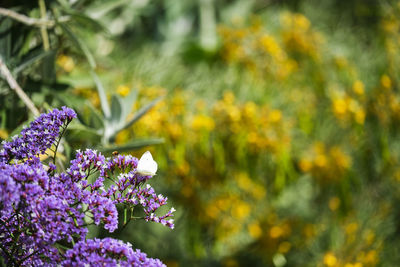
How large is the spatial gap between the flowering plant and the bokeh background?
0.38 m

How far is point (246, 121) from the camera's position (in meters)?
1.31

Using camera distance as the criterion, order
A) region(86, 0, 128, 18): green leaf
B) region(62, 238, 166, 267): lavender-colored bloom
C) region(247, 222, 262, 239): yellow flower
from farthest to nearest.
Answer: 1. region(247, 222, 262, 239): yellow flower
2. region(86, 0, 128, 18): green leaf
3. region(62, 238, 166, 267): lavender-colored bloom

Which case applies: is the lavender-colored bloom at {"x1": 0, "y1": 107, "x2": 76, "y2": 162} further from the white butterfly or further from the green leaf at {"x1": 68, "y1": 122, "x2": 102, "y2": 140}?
the green leaf at {"x1": 68, "y1": 122, "x2": 102, "y2": 140}

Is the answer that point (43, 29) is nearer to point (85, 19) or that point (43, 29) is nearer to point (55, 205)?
point (85, 19)

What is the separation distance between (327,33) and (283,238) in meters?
1.21

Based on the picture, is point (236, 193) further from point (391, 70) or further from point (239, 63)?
point (391, 70)

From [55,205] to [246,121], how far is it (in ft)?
3.07

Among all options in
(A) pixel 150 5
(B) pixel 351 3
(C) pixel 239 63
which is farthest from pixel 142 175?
(B) pixel 351 3

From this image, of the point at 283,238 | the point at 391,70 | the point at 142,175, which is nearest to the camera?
the point at 142,175

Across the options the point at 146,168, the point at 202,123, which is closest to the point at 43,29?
the point at 202,123

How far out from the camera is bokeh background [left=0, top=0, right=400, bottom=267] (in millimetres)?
1094

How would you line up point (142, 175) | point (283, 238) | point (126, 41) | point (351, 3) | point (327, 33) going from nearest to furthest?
point (142, 175), point (283, 238), point (126, 41), point (327, 33), point (351, 3)

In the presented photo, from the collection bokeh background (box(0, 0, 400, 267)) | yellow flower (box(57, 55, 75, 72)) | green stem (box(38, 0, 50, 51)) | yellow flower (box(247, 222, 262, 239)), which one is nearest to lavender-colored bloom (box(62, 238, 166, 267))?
bokeh background (box(0, 0, 400, 267))

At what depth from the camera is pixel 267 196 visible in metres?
1.94
